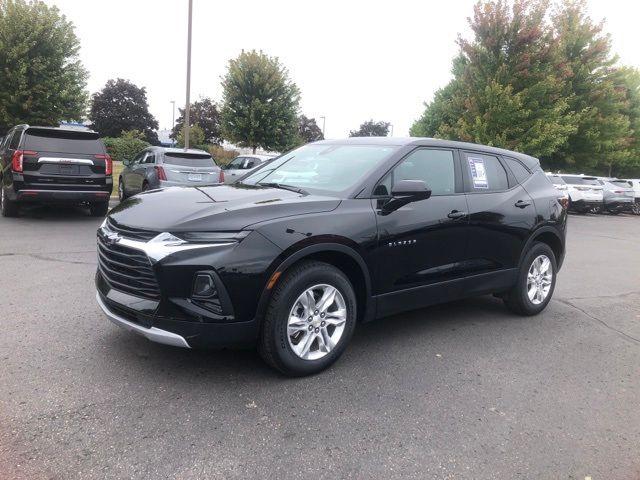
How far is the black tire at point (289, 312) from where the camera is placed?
3.31m

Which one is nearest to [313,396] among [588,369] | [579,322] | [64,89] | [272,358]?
[272,358]

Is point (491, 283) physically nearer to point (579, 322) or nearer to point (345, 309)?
point (579, 322)

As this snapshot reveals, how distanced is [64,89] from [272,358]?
18.3 meters

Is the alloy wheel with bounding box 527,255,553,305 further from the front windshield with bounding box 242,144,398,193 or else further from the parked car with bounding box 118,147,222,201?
the parked car with bounding box 118,147,222,201

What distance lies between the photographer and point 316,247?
11.3 ft

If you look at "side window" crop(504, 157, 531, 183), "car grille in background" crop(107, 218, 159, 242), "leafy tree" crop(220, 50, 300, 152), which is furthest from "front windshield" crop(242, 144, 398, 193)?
"leafy tree" crop(220, 50, 300, 152)

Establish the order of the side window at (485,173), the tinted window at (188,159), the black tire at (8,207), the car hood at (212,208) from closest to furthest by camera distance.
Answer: the car hood at (212,208), the side window at (485,173), the black tire at (8,207), the tinted window at (188,159)

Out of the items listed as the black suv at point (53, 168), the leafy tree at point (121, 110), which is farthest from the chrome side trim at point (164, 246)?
the leafy tree at point (121, 110)

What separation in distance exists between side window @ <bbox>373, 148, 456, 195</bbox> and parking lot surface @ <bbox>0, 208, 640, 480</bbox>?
1.31 meters

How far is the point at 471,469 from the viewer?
104 inches

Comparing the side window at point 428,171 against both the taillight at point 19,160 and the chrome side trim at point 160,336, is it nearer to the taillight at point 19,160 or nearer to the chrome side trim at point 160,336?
the chrome side trim at point 160,336

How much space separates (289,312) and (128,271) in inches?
42.2

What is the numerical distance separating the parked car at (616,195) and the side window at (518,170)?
21227mm

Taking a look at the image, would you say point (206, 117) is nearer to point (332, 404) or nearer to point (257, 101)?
point (257, 101)
